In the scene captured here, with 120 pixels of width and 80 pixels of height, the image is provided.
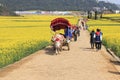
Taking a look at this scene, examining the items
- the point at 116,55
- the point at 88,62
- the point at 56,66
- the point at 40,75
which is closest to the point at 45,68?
the point at 56,66

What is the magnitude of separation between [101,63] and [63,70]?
10.4 feet

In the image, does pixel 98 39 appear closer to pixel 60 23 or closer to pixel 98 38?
pixel 98 38

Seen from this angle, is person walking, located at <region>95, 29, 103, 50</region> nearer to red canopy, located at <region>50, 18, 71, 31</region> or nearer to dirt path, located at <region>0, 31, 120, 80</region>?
red canopy, located at <region>50, 18, 71, 31</region>

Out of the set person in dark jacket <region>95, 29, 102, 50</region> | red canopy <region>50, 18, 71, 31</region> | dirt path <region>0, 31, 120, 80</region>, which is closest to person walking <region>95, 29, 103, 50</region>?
person in dark jacket <region>95, 29, 102, 50</region>

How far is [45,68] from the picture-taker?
52.5 ft

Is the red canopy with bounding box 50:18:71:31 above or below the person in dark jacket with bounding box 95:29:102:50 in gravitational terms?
above

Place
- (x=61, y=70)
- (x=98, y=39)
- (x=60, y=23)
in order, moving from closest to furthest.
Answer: (x=61, y=70) < (x=98, y=39) < (x=60, y=23)

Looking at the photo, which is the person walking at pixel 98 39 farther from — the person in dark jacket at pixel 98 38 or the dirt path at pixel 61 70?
the dirt path at pixel 61 70

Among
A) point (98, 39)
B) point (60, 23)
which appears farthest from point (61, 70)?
point (60, 23)

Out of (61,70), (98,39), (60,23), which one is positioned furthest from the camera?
(60,23)

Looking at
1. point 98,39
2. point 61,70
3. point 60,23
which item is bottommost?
point 61,70

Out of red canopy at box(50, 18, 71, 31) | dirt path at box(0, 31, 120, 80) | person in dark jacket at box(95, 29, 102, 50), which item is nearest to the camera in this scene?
dirt path at box(0, 31, 120, 80)

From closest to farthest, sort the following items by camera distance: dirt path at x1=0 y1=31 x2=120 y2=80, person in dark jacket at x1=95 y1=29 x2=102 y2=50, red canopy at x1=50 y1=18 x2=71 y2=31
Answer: dirt path at x1=0 y1=31 x2=120 y2=80
person in dark jacket at x1=95 y1=29 x2=102 y2=50
red canopy at x1=50 y1=18 x2=71 y2=31

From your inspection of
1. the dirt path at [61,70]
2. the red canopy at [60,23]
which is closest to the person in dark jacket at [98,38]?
the red canopy at [60,23]
